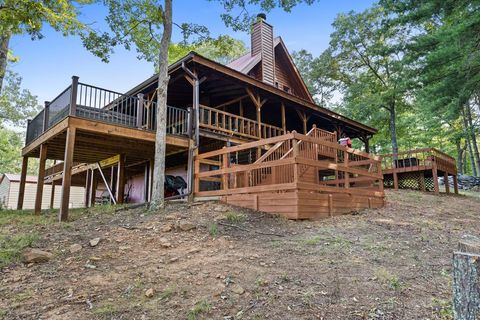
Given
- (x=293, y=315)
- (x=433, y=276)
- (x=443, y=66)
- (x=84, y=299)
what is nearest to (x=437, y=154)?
(x=443, y=66)

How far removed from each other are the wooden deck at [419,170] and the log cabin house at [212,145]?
3271 millimetres

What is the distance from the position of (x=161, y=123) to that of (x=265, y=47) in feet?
35.1

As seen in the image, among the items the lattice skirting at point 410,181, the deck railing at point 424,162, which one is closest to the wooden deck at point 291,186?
the deck railing at point 424,162

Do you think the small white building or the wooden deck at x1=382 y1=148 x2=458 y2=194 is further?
the small white building

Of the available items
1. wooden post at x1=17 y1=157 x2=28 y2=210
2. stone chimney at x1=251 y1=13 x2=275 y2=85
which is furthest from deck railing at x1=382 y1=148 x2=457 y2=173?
wooden post at x1=17 y1=157 x2=28 y2=210

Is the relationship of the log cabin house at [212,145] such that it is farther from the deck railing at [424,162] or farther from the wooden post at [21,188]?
the deck railing at [424,162]

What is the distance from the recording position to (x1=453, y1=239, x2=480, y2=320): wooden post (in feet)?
8.07

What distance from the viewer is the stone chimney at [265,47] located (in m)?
16.6

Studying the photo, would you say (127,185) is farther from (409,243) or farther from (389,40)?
(389,40)

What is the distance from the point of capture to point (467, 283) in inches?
97.8

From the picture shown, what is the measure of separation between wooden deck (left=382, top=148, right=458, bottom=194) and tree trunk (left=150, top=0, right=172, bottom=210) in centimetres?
1005

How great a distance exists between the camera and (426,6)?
395 inches

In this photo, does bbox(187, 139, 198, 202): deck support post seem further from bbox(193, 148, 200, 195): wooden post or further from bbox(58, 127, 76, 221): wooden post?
bbox(58, 127, 76, 221): wooden post

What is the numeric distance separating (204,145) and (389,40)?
69.6 feet
